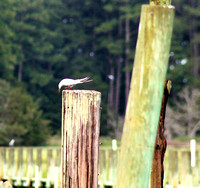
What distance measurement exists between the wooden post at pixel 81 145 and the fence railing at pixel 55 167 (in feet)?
17.1

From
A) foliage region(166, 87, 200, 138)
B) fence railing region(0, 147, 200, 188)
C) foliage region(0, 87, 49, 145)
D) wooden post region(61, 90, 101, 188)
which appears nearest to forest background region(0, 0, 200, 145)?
foliage region(166, 87, 200, 138)

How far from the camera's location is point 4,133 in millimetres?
23484

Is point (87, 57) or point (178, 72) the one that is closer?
point (178, 72)

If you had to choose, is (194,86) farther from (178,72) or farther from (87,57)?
(87,57)

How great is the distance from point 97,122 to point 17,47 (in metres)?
32.0

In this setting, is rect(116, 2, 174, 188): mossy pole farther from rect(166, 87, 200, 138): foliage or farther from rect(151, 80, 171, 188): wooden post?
rect(166, 87, 200, 138): foliage

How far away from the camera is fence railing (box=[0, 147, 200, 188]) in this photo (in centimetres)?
858

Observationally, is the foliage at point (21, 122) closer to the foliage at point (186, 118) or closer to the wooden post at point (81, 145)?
the foliage at point (186, 118)

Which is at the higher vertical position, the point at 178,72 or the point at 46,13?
the point at 46,13

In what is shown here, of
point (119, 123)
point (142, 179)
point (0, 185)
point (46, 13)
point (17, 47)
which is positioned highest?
point (46, 13)

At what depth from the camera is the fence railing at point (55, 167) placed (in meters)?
8.58

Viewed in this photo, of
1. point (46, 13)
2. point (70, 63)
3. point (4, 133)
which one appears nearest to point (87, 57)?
point (70, 63)

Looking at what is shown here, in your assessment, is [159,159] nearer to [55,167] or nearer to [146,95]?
[146,95]

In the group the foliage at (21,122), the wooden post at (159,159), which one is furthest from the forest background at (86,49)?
the wooden post at (159,159)
